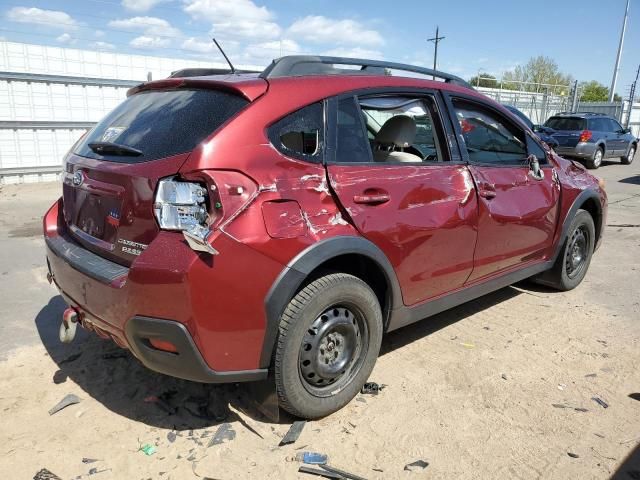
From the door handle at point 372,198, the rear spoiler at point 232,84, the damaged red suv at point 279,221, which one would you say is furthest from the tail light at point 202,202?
the door handle at point 372,198

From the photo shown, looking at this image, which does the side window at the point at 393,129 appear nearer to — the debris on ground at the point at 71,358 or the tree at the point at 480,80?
the debris on ground at the point at 71,358

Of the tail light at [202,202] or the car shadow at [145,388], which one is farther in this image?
the car shadow at [145,388]

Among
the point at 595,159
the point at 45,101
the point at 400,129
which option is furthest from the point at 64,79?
the point at 595,159

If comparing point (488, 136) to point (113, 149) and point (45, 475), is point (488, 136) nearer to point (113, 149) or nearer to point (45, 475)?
point (113, 149)

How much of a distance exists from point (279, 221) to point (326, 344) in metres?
0.78

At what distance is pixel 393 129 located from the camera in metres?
3.55

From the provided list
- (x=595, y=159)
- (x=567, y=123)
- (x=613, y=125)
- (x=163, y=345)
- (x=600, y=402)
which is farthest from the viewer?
(x=613, y=125)

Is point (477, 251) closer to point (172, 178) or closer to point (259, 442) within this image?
point (259, 442)

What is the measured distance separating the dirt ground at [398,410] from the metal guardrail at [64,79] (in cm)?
773

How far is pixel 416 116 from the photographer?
135 inches

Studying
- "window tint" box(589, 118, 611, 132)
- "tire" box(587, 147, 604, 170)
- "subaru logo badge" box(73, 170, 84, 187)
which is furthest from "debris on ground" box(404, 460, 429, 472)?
"window tint" box(589, 118, 611, 132)

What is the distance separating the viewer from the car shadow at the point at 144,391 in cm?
286

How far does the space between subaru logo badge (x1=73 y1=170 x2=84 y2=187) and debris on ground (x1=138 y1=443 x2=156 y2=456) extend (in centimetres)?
144

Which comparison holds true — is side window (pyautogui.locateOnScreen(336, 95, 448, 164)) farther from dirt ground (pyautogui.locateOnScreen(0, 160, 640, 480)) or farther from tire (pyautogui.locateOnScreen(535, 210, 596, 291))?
tire (pyautogui.locateOnScreen(535, 210, 596, 291))
